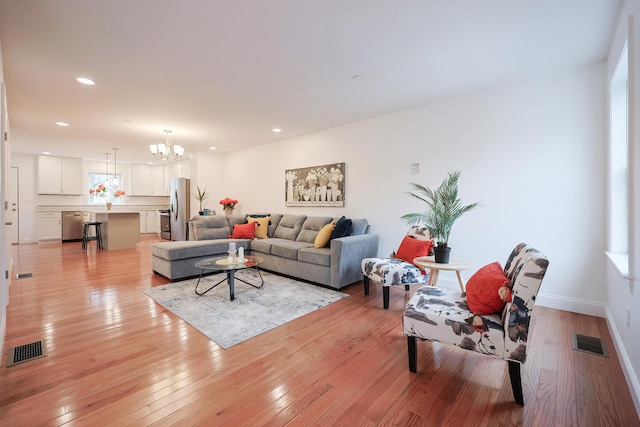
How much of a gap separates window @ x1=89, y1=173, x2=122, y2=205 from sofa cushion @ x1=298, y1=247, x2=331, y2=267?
320 inches

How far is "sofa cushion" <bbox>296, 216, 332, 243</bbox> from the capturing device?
15.3ft

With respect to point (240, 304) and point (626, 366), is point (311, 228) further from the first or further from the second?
point (626, 366)

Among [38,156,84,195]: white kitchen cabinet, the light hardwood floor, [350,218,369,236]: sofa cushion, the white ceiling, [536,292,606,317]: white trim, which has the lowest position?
the light hardwood floor

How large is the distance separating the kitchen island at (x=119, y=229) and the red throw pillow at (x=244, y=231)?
340cm

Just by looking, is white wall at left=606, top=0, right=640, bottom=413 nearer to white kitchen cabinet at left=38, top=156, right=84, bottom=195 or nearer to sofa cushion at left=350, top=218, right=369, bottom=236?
sofa cushion at left=350, top=218, right=369, bottom=236

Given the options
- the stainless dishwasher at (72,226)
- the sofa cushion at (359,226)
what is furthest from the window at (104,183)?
the sofa cushion at (359,226)

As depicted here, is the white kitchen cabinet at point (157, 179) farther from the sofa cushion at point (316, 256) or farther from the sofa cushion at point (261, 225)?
the sofa cushion at point (316, 256)

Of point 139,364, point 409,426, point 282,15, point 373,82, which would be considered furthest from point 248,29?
point 409,426

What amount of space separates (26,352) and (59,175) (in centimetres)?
802

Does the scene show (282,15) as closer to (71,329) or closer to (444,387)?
(444,387)

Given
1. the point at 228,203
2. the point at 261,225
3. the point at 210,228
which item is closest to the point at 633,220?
the point at 261,225

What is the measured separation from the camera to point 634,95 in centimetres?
177

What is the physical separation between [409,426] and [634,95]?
2412 millimetres

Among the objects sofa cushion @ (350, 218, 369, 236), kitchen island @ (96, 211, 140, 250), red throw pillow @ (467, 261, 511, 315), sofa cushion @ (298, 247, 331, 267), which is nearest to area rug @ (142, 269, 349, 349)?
sofa cushion @ (298, 247, 331, 267)
